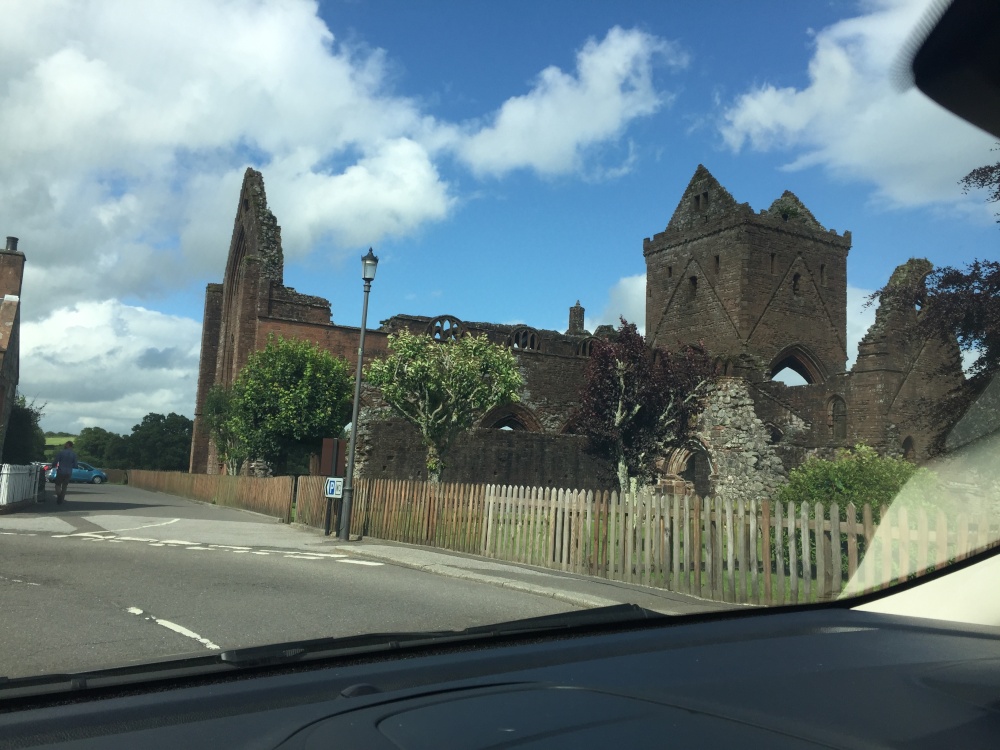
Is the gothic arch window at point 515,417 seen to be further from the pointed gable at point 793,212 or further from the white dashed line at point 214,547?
the white dashed line at point 214,547

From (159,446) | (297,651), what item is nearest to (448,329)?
(297,651)

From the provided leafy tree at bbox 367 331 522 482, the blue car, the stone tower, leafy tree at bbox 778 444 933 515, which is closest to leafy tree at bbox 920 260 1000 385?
leafy tree at bbox 778 444 933 515

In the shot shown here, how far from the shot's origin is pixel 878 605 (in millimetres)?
3191

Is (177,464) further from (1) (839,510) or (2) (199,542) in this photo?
(1) (839,510)

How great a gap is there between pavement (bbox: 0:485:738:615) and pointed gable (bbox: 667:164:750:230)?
1093 inches

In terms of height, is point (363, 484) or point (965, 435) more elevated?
point (965, 435)

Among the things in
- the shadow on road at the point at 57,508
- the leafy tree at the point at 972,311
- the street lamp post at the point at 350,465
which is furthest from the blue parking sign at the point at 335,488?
the leafy tree at the point at 972,311

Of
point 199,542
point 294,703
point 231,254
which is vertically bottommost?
point 199,542

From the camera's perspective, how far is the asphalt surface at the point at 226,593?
556 cm

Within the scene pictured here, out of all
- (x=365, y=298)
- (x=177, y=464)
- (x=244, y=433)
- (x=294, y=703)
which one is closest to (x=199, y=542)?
(x=365, y=298)

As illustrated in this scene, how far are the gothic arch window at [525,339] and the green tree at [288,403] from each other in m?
8.22

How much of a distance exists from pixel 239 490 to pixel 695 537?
2236 cm

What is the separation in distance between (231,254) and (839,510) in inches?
1696

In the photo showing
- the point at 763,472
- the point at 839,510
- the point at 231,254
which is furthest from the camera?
the point at 231,254
